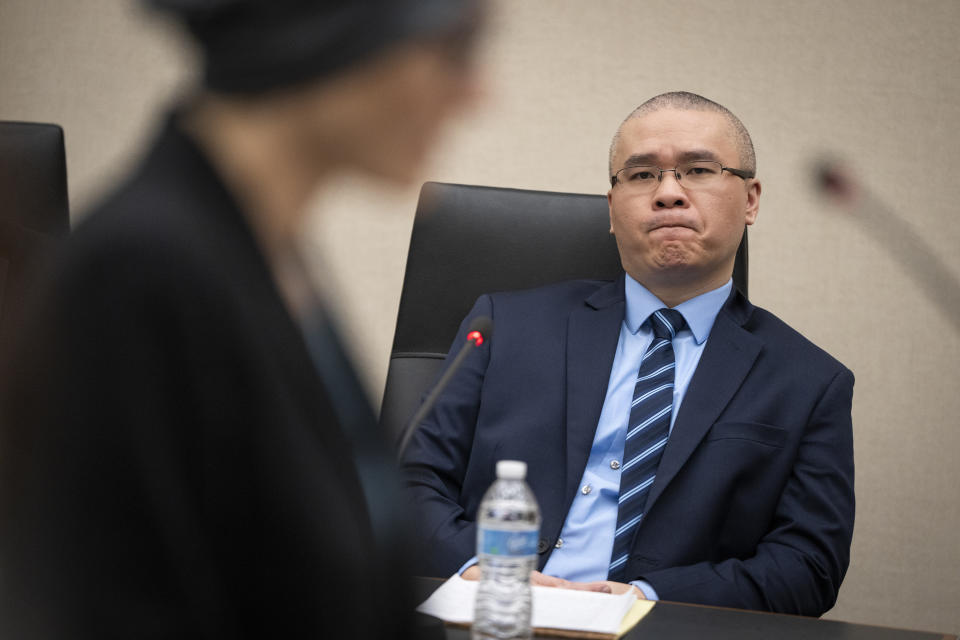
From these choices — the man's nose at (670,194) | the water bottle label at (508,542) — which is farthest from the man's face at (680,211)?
the water bottle label at (508,542)

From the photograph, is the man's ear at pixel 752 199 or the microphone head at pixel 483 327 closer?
the microphone head at pixel 483 327

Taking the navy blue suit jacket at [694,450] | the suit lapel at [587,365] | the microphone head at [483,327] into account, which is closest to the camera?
the microphone head at [483,327]

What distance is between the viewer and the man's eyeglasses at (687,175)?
1.59 metres

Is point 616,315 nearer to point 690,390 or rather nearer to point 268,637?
point 690,390

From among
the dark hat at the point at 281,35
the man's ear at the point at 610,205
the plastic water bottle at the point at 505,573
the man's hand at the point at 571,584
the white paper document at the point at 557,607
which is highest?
the man's ear at the point at 610,205

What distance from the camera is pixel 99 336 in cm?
43

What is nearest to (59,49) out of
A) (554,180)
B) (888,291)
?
(554,180)

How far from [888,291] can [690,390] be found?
1124 mm

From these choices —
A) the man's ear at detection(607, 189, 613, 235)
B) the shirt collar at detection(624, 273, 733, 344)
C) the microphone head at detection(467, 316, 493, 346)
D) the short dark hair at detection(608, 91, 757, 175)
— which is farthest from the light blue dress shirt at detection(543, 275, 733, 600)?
the microphone head at detection(467, 316, 493, 346)

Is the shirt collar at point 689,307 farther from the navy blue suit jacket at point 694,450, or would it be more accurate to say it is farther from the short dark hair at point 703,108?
the short dark hair at point 703,108

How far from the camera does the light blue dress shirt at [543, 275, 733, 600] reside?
139 centimetres

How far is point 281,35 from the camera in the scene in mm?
465

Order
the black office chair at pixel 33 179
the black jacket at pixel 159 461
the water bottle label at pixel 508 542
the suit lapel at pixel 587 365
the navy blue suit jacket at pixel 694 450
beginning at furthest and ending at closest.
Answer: the black office chair at pixel 33 179 → the suit lapel at pixel 587 365 → the navy blue suit jacket at pixel 694 450 → the water bottle label at pixel 508 542 → the black jacket at pixel 159 461

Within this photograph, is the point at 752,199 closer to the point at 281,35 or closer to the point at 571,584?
the point at 571,584
